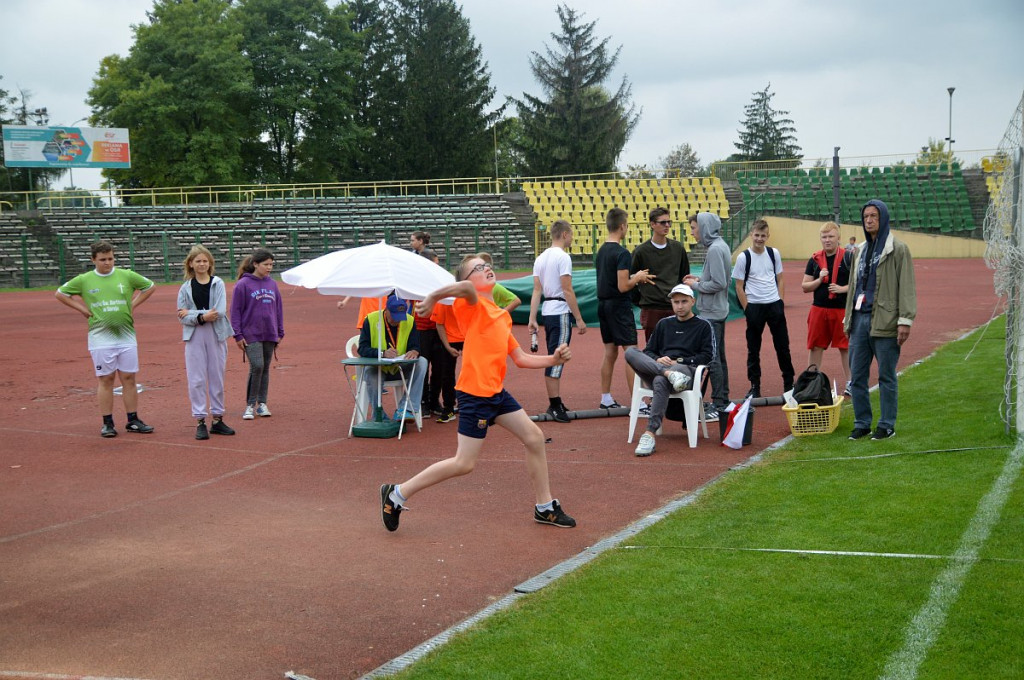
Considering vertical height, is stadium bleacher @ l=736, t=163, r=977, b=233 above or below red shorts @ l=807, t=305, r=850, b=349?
above

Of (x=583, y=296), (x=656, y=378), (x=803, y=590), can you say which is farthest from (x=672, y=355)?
(x=583, y=296)

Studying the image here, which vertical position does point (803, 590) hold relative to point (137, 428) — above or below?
below

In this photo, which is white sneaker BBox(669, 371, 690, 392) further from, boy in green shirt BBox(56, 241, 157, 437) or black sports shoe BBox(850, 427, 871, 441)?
boy in green shirt BBox(56, 241, 157, 437)

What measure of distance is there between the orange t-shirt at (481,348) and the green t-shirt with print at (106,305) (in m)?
4.78

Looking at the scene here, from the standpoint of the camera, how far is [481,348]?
20.6 ft

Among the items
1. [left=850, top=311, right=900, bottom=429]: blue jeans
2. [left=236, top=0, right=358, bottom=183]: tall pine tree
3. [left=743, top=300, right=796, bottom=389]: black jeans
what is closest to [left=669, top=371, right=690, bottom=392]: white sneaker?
[left=850, top=311, right=900, bottom=429]: blue jeans

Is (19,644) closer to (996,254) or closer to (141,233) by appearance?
(996,254)

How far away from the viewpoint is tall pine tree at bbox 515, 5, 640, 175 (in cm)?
6525

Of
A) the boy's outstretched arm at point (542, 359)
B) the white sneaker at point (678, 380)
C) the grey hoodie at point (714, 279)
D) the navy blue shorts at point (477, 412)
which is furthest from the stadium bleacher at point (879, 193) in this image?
the navy blue shorts at point (477, 412)

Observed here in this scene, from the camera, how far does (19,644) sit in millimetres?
4738

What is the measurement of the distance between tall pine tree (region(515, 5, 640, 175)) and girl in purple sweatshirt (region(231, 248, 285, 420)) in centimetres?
5563

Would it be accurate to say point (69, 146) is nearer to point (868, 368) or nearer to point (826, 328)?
point (826, 328)

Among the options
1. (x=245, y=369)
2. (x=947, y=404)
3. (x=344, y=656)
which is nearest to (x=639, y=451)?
(x=947, y=404)

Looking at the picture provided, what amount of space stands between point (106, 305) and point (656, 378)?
→ 547 centimetres
